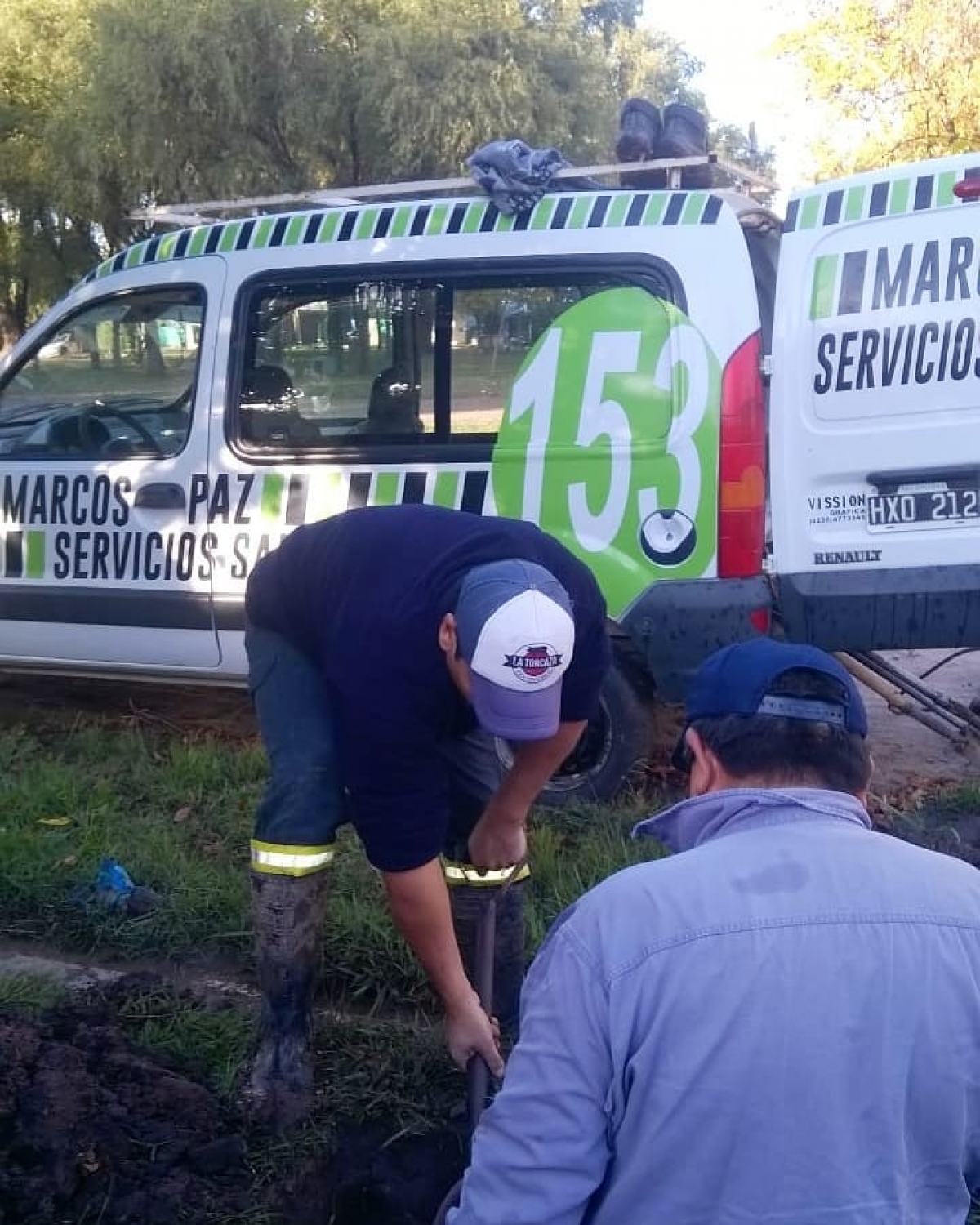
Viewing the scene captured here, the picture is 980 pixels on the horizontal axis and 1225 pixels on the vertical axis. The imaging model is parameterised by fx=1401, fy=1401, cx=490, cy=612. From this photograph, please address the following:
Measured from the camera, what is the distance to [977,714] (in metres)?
5.46

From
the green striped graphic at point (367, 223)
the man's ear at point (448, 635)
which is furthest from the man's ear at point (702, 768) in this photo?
the green striped graphic at point (367, 223)

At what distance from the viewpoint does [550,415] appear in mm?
4676

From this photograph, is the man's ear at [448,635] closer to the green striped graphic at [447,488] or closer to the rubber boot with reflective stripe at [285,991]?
the rubber boot with reflective stripe at [285,991]

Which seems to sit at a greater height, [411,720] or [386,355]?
[386,355]

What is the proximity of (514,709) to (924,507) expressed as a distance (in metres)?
2.57

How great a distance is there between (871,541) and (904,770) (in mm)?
1465

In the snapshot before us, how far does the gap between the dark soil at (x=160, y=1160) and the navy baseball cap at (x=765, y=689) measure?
166cm

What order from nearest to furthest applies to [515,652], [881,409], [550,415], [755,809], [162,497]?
[755,809]
[515,652]
[881,409]
[550,415]
[162,497]

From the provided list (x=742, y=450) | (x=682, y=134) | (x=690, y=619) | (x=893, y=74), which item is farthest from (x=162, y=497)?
(x=893, y=74)

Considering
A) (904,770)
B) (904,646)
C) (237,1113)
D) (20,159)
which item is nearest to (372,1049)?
(237,1113)

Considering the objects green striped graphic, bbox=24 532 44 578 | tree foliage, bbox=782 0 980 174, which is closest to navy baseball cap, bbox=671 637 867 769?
green striped graphic, bbox=24 532 44 578

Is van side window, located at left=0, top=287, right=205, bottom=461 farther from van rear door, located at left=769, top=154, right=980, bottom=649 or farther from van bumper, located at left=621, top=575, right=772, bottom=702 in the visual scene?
van rear door, located at left=769, top=154, right=980, bottom=649

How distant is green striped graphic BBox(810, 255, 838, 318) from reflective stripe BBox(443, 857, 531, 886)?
2148 mm

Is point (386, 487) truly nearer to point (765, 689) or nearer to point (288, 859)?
point (288, 859)
